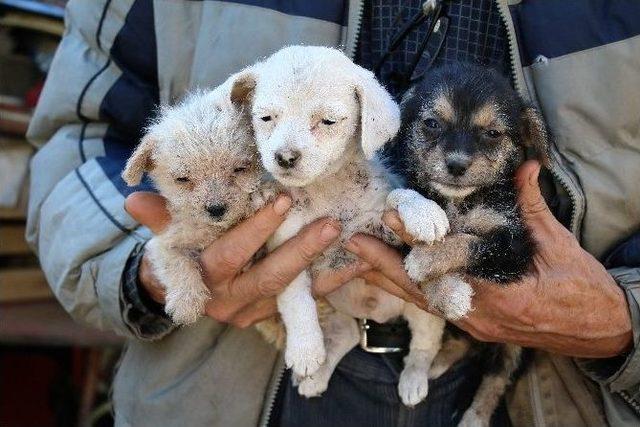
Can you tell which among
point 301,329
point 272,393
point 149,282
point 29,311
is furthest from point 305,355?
point 29,311

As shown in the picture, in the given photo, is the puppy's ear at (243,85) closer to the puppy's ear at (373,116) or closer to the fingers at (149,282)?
the puppy's ear at (373,116)

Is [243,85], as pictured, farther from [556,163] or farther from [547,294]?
[547,294]

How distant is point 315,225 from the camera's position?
2119 mm

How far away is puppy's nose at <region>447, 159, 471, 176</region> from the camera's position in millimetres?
2111

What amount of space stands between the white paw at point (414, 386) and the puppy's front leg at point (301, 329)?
253 millimetres

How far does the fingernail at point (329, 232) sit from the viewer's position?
209 centimetres

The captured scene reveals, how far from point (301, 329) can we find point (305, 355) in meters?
0.07

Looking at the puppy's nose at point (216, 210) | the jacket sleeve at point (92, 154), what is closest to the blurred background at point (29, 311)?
the jacket sleeve at point (92, 154)

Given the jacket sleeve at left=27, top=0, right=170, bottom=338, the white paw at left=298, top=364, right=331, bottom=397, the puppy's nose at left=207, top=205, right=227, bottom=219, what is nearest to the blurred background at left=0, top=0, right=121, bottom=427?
the jacket sleeve at left=27, top=0, right=170, bottom=338

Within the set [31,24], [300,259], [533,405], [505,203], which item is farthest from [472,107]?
[31,24]

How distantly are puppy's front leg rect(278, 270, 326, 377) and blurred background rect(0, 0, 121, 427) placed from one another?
2.17m

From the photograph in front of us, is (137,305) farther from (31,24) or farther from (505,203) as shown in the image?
(31,24)

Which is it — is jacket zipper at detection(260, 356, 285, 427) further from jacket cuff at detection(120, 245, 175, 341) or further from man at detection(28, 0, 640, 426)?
jacket cuff at detection(120, 245, 175, 341)

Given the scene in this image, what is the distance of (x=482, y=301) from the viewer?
2.15m
